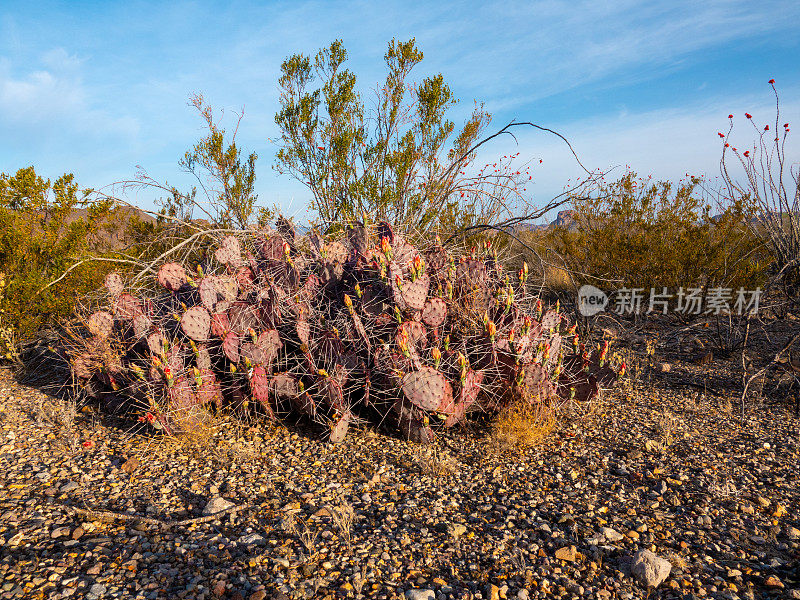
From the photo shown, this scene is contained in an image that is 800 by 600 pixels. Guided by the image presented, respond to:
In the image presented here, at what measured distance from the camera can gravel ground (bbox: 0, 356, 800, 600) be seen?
2.12 m

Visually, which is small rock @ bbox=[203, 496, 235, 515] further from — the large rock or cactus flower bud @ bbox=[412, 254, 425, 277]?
the large rock

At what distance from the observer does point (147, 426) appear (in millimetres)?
3736

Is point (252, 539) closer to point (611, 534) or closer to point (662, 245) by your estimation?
point (611, 534)

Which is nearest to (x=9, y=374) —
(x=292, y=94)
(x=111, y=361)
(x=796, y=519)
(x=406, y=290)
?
(x=111, y=361)

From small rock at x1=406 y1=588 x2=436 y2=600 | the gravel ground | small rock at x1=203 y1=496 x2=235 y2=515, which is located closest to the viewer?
small rock at x1=406 y1=588 x2=436 y2=600

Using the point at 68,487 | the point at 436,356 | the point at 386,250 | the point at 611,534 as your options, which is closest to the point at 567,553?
the point at 611,534

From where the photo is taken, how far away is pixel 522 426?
3475 millimetres

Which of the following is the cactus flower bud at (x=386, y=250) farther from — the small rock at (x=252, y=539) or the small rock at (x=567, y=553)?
the small rock at (x=567, y=553)

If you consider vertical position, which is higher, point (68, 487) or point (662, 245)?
point (662, 245)

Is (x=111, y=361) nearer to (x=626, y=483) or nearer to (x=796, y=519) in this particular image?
(x=626, y=483)

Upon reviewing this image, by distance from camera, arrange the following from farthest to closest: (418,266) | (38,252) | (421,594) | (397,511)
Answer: (38,252)
(418,266)
(397,511)
(421,594)

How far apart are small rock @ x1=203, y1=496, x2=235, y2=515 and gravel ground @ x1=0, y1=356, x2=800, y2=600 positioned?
2cm

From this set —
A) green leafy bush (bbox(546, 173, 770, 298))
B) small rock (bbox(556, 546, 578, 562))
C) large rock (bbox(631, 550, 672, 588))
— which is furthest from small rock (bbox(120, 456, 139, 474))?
green leafy bush (bbox(546, 173, 770, 298))

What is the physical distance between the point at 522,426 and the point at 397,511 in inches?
46.7
